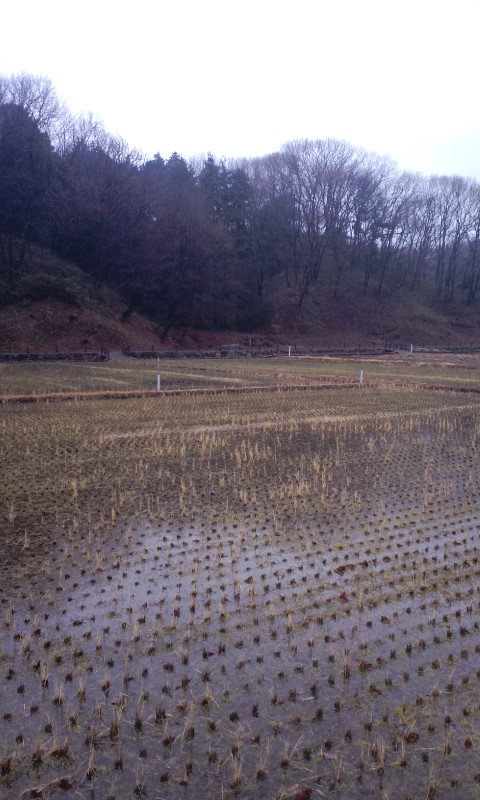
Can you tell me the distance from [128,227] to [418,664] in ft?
146

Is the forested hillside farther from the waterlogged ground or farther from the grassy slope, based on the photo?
the waterlogged ground

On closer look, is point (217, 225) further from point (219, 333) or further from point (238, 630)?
point (238, 630)

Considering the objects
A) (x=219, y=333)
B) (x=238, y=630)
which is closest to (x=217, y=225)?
(x=219, y=333)

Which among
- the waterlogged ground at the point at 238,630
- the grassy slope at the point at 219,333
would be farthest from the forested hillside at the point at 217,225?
the waterlogged ground at the point at 238,630

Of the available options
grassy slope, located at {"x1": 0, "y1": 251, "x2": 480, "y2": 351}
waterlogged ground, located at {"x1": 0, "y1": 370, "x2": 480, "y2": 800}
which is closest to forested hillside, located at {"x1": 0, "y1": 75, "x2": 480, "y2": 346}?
grassy slope, located at {"x1": 0, "y1": 251, "x2": 480, "y2": 351}

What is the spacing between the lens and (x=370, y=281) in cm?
6341

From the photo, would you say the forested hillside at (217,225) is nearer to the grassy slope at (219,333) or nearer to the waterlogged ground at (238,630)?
A: the grassy slope at (219,333)

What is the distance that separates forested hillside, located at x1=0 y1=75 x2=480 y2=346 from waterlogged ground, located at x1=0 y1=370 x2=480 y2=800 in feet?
108

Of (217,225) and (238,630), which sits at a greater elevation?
(217,225)

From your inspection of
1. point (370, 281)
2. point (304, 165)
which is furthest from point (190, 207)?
point (370, 281)

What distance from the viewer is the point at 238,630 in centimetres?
470

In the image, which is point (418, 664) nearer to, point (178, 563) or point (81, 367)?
point (178, 563)

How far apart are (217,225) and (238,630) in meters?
46.4

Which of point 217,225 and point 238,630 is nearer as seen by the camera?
point 238,630
